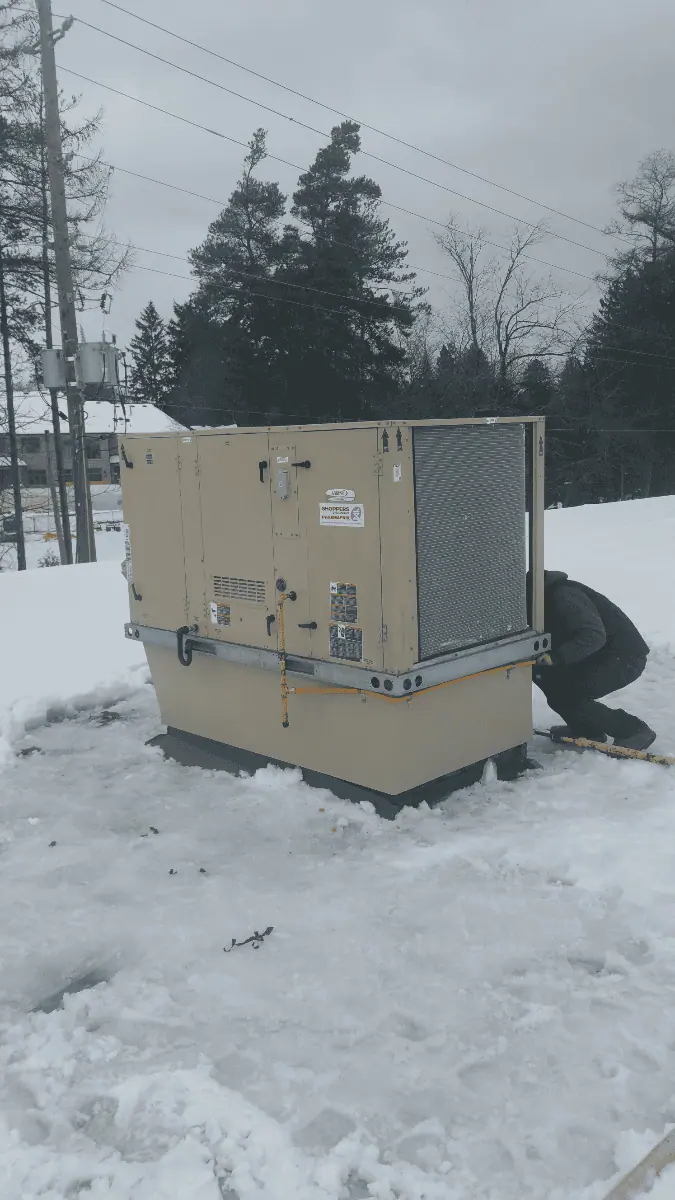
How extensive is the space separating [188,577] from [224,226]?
32.6 meters

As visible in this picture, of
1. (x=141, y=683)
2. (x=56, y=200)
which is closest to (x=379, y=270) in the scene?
(x=56, y=200)

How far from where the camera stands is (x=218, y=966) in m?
3.61

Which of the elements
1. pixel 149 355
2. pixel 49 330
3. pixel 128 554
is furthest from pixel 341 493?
pixel 149 355

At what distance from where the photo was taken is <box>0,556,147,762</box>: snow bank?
7.02 metres

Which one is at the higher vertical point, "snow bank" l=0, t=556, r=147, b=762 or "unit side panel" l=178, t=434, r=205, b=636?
"unit side panel" l=178, t=434, r=205, b=636

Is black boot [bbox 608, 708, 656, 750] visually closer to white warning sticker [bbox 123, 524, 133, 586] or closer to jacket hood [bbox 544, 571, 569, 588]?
jacket hood [bbox 544, 571, 569, 588]

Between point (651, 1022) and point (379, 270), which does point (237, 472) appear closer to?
Result: point (651, 1022)

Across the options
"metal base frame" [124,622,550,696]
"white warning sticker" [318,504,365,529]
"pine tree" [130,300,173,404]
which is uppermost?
"pine tree" [130,300,173,404]

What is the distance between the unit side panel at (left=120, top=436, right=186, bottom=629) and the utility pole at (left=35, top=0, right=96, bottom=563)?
10.8 metres

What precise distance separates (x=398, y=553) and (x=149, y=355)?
2370 inches

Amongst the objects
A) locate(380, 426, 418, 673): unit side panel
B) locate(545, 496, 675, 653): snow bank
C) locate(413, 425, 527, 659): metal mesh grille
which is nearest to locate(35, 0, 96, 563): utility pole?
locate(545, 496, 675, 653): snow bank

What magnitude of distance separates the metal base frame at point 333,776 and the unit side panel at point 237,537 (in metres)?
0.77

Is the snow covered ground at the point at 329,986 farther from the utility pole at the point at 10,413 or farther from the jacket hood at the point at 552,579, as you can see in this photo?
the utility pole at the point at 10,413

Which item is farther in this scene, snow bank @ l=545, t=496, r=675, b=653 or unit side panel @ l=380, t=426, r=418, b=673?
snow bank @ l=545, t=496, r=675, b=653
